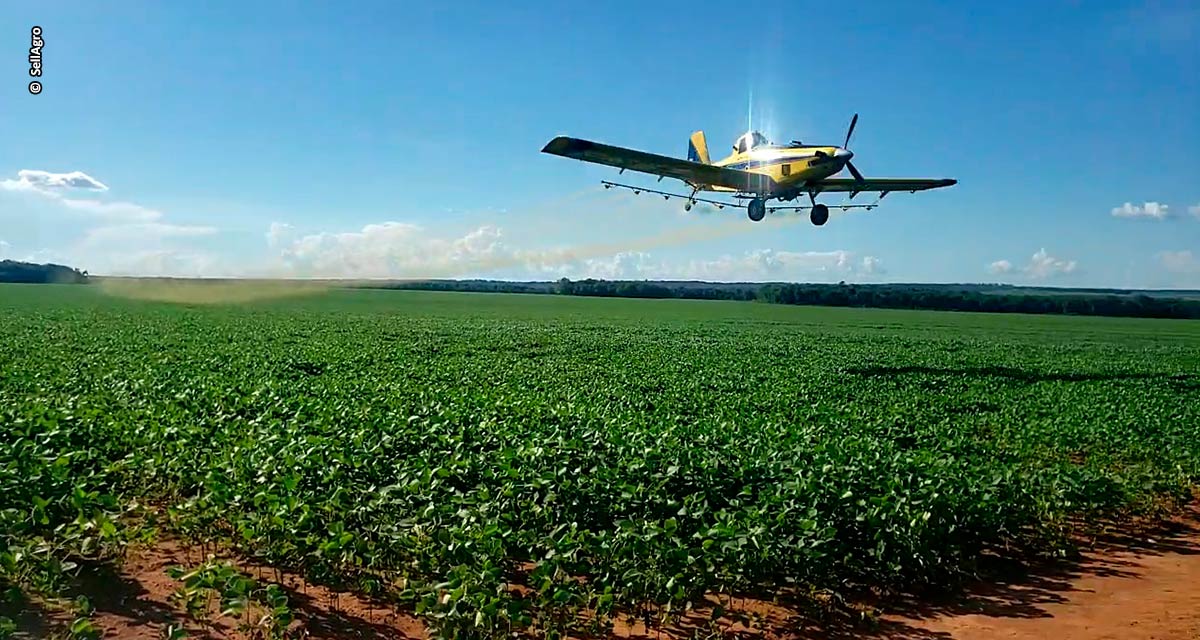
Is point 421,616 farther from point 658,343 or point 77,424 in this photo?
point 658,343

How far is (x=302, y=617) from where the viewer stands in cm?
659

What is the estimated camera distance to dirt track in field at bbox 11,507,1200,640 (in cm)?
645

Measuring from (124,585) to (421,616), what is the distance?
2.48 m

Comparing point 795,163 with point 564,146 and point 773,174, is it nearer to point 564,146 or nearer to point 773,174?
point 773,174

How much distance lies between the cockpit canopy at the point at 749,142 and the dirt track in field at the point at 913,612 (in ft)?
52.5

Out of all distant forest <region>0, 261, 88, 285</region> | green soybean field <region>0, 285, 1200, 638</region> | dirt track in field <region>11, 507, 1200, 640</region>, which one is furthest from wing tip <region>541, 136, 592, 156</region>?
distant forest <region>0, 261, 88, 285</region>

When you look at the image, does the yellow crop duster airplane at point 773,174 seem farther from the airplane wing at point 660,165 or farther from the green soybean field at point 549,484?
the green soybean field at point 549,484

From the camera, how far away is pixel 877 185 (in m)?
23.9

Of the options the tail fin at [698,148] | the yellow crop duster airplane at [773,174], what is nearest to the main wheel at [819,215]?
the yellow crop duster airplane at [773,174]

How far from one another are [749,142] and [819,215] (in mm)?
2838

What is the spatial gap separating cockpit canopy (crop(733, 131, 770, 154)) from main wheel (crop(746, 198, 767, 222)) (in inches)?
62.5

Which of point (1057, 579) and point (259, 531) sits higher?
point (259, 531)

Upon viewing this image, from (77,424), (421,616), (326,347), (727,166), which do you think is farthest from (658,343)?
(421,616)

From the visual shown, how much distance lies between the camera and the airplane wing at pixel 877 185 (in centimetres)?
2286
